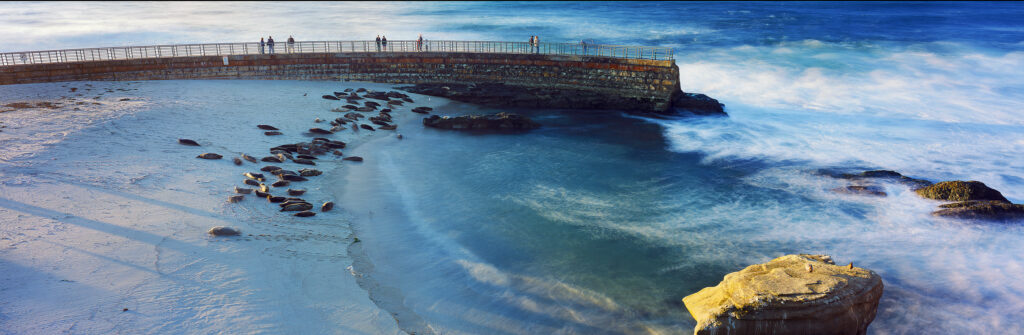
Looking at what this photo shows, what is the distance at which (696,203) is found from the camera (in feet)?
51.0

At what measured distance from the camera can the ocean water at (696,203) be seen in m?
10.4

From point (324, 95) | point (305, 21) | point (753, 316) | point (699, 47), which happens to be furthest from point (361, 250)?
point (305, 21)

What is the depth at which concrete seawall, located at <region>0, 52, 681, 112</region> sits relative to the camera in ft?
85.3

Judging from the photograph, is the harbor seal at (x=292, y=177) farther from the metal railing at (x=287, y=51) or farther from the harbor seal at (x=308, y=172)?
the metal railing at (x=287, y=51)

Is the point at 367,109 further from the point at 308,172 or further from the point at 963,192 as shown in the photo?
the point at 963,192

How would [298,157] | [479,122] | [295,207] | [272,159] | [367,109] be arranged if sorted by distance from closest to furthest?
1. [295,207]
2. [272,159]
3. [298,157]
4. [479,122]
5. [367,109]

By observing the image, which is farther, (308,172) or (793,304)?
(308,172)

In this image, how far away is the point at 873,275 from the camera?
9250mm

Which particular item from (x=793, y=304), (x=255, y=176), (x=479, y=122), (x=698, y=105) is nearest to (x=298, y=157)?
(x=255, y=176)

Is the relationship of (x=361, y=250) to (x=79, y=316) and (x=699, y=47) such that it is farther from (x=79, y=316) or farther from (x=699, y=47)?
(x=699, y=47)

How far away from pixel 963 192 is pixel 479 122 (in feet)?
49.9

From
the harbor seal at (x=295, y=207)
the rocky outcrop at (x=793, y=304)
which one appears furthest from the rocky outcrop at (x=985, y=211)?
the harbor seal at (x=295, y=207)

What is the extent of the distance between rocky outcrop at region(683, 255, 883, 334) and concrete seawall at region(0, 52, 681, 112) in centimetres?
1865

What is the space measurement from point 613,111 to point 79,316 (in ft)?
73.3
